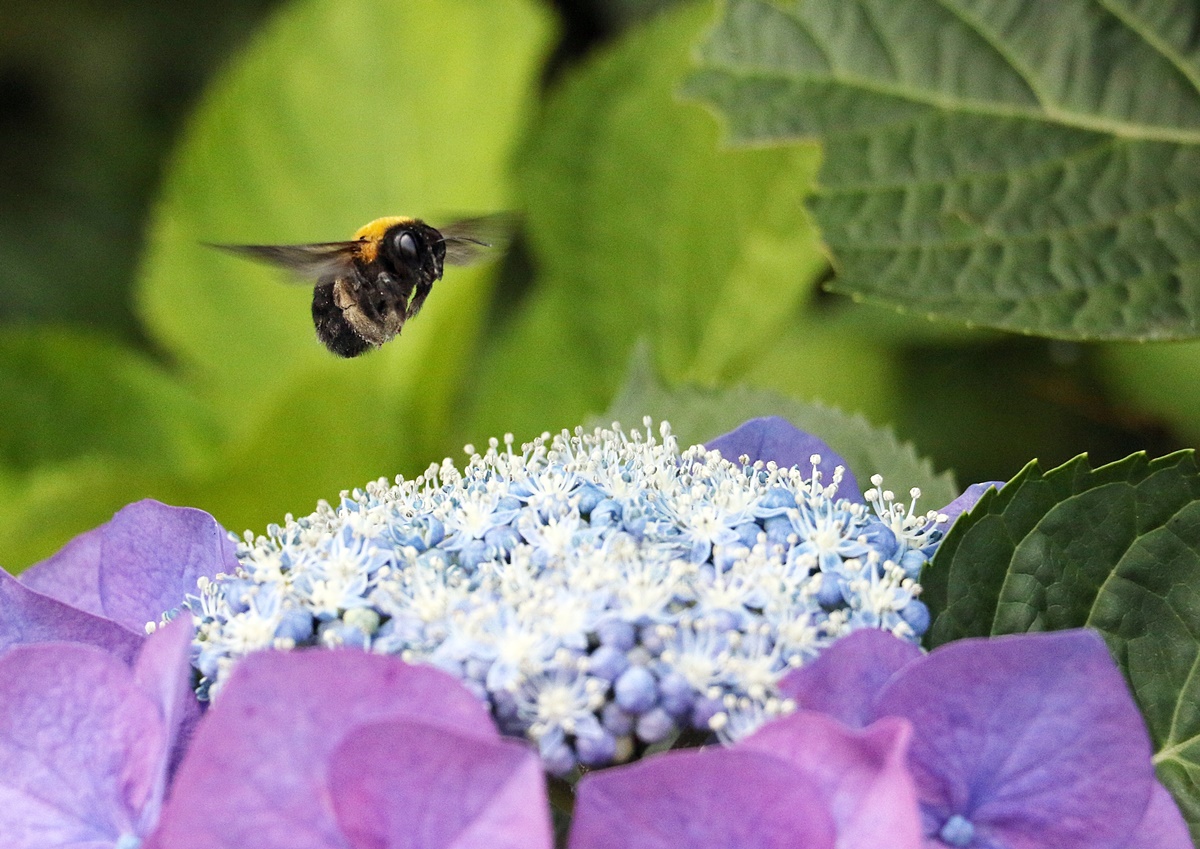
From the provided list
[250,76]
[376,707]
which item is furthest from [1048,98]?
[250,76]

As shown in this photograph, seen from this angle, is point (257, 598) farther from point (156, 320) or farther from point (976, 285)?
point (156, 320)

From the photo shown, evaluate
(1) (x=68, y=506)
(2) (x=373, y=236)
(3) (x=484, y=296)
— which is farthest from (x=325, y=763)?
(3) (x=484, y=296)

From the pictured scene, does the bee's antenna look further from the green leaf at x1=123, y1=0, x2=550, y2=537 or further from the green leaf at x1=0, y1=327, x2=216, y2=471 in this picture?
the green leaf at x1=0, y1=327, x2=216, y2=471

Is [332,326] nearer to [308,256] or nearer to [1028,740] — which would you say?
[308,256]

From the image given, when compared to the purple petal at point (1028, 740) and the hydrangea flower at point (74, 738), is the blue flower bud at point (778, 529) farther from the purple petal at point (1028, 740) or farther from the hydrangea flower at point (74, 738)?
the hydrangea flower at point (74, 738)

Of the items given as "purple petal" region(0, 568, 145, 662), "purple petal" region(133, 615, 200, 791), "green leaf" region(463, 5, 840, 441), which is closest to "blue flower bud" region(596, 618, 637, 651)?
"purple petal" region(133, 615, 200, 791)

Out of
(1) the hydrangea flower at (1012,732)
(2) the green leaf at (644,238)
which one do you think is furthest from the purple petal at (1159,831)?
(2) the green leaf at (644,238)
